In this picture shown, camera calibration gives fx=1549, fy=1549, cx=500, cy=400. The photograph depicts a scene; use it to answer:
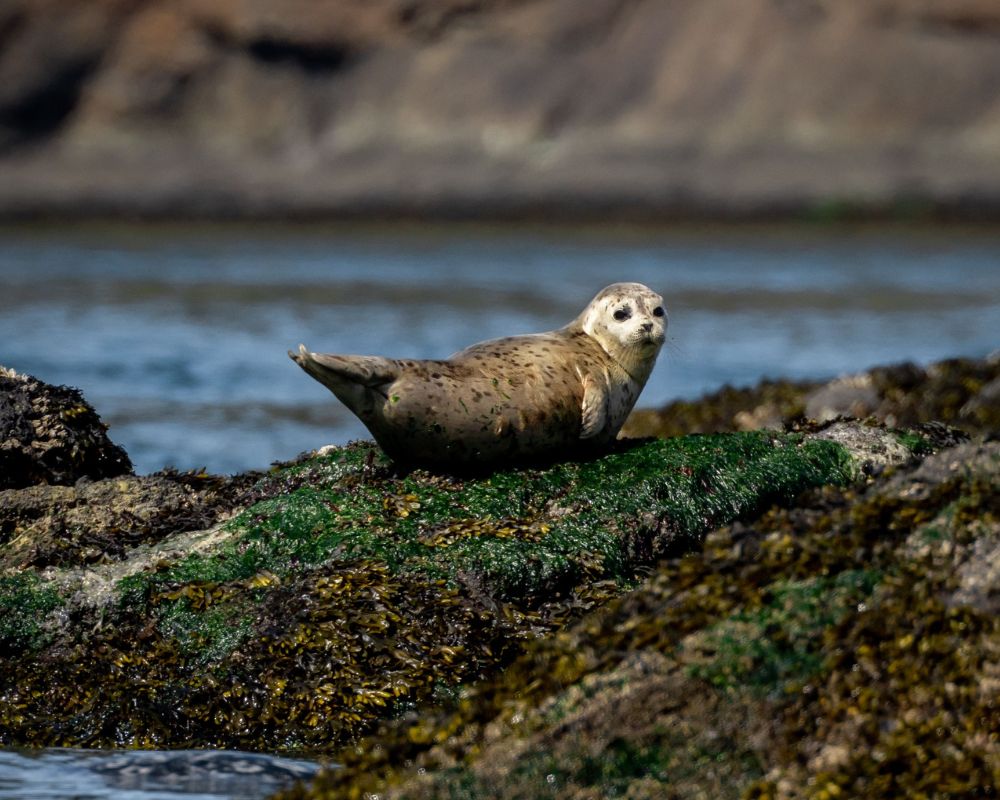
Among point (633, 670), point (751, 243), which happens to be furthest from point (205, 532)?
point (751, 243)

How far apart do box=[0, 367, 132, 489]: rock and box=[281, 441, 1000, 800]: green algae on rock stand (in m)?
2.39

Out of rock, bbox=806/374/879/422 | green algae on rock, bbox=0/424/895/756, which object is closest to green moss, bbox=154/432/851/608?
green algae on rock, bbox=0/424/895/756

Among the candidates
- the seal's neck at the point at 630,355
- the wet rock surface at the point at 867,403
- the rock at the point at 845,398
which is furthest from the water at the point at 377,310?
the rock at the point at 845,398

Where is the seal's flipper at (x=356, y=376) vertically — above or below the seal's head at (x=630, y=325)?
below

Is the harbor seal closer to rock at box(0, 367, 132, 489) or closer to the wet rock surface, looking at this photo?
rock at box(0, 367, 132, 489)

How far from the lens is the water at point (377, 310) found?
1574 centimetres

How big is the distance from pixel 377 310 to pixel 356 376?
21.3 metres

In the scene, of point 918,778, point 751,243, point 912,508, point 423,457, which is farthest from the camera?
point 751,243

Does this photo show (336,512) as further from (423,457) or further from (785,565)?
(785,565)

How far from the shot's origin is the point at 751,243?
48.2 m

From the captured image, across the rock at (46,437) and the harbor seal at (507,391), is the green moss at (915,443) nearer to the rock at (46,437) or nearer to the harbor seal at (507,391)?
the harbor seal at (507,391)

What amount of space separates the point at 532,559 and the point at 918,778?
6.06 ft

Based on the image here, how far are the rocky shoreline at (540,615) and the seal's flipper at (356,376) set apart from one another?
12.3 inches

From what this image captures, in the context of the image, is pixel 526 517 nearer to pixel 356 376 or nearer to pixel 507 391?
pixel 507 391
